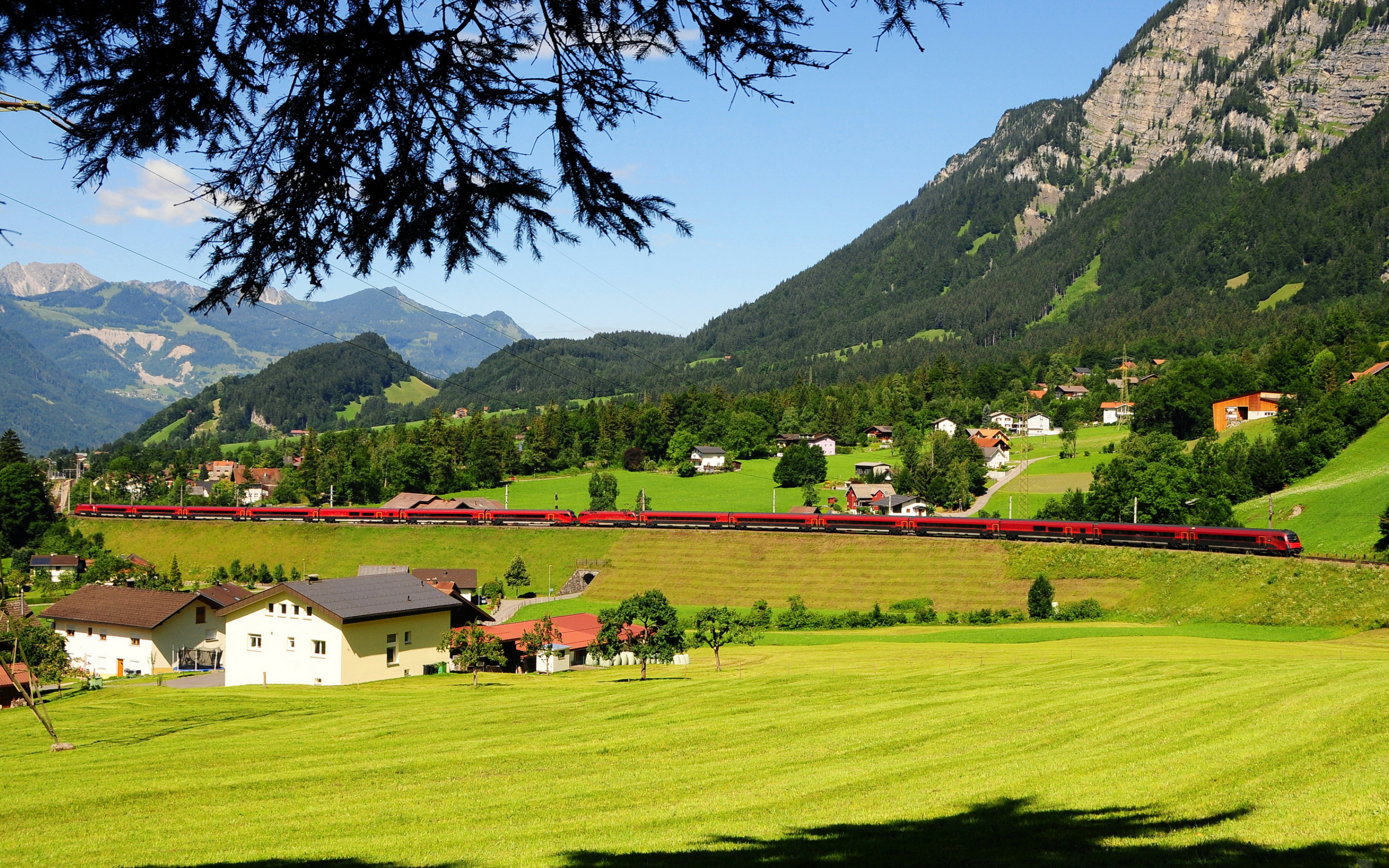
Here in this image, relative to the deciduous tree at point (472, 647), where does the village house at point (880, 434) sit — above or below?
above

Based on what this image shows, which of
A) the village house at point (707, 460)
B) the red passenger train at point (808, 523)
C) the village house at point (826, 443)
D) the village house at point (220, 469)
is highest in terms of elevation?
the village house at point (826, 443)

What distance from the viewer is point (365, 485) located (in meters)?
112

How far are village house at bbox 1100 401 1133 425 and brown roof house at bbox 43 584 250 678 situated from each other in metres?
127

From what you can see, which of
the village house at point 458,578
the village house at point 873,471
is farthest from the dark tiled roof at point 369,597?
the village house at point 873,471

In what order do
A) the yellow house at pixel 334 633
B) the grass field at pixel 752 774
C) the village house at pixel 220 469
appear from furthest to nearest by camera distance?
the village house at pixel 220 469 → the yellow house at pixel 334 633 → the grass field at pixel 752 774

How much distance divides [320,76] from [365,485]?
372 feet

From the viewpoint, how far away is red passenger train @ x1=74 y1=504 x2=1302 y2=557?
182 feet

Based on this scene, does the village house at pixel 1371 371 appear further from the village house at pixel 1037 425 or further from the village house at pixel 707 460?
the village house at pixel 707 460

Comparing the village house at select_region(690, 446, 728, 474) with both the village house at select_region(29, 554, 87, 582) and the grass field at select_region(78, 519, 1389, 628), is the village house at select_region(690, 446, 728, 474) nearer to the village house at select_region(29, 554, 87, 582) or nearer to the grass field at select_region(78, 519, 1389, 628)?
the grass field at select_region(78, 519, 1389, 628)

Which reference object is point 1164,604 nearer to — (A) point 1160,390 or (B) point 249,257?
(B) point 249,257

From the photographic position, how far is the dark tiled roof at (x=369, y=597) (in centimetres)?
3941

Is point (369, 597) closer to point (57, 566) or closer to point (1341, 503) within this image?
point (57, 566)

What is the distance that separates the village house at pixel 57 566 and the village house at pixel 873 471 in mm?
77405

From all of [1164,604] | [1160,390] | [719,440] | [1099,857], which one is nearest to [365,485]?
[719,440]
